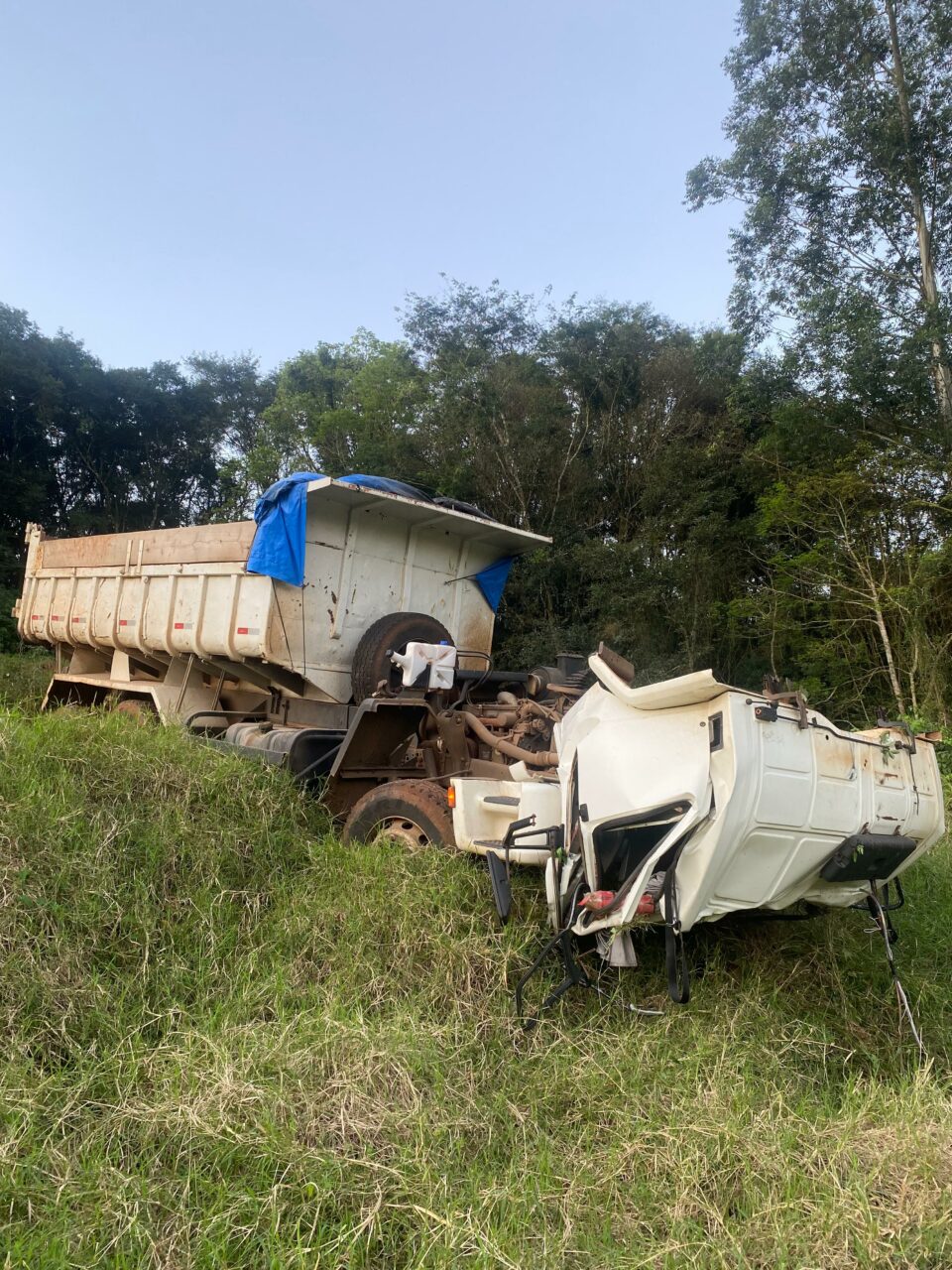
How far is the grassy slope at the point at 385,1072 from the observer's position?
2.14m

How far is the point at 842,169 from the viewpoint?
1342 cm

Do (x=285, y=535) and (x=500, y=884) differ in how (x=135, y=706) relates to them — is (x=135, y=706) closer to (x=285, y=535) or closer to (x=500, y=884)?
(x=285, y=535)

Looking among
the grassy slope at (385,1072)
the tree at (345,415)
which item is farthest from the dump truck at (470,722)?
the tree at (345,415)

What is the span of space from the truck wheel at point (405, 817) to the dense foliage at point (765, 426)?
744 centimetres

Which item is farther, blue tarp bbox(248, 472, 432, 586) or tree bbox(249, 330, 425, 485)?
tree bbox(249, 330, 425, 485)

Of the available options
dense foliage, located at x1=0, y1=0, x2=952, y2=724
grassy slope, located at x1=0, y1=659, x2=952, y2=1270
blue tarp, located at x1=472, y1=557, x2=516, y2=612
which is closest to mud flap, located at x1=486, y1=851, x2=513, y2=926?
grassy slope, located at x1=0, y1=659, x2=952, y2=1270

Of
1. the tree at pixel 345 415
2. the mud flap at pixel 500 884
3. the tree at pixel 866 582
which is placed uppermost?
the tree at pixel 345 415

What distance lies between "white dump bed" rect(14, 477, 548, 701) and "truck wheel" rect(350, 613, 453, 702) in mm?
196

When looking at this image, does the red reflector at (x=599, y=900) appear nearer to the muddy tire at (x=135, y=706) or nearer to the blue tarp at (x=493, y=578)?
the blue tarp at (x=493, y=578)

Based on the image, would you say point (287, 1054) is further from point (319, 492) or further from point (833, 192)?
point (833, 192)

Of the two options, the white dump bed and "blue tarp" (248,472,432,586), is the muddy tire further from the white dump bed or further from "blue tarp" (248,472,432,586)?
"blue tarp" (248,472,432,586)

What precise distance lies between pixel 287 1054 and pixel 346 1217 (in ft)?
2.05

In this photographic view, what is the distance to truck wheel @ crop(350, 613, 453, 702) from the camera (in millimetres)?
5961

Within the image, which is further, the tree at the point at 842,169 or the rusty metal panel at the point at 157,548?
the tree at the point at 842,169
